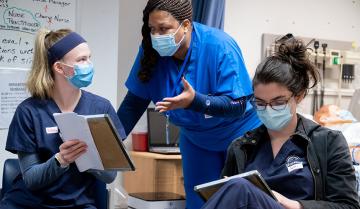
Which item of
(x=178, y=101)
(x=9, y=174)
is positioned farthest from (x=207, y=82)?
(x=9, y=174)

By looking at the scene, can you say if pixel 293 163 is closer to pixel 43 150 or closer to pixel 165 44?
pixel 165 44

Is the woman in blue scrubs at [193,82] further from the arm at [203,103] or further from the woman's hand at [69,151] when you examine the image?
the woman's hand at [69,151]

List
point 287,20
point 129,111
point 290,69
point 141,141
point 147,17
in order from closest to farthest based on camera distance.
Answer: point 290,69 → point 147,17 → point 129,111 → point 141,141 → point 287,20

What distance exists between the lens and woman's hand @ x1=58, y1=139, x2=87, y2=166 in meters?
1.50

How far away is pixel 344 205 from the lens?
136 centimetres

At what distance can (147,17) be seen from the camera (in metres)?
1.88

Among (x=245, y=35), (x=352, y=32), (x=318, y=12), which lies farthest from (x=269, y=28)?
(x=352, y=32)

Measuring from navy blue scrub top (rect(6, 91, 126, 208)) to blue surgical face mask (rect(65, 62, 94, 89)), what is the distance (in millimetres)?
112

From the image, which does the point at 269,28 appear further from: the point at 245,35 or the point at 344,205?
the point at 344,205

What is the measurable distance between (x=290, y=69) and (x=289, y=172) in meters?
0.34

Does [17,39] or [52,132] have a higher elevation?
[17,39]

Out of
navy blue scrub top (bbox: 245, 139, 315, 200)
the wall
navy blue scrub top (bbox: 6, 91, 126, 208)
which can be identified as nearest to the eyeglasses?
navy blue scrub top (bbox: 245, 139, 315, 200)

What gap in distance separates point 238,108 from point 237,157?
1.04 ft

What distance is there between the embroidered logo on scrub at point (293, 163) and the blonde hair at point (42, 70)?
0.91 meters
